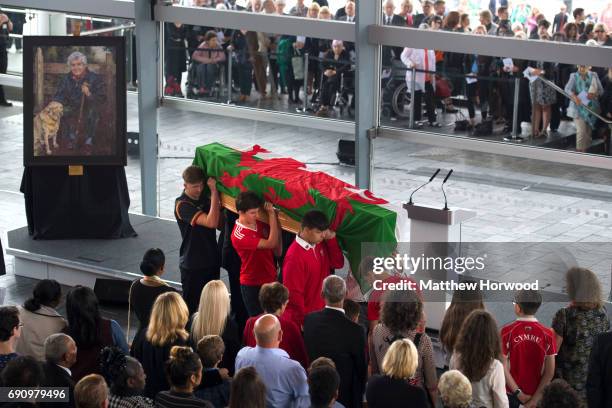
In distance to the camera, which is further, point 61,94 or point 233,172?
point 61,94

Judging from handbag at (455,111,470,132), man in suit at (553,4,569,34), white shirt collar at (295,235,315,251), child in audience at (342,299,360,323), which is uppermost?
man in suit at (553,4,569,34)

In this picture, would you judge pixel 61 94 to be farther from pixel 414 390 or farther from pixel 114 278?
pixel 414 390

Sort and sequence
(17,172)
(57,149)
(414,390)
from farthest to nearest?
(17,172) < (57,149) < (414,390)

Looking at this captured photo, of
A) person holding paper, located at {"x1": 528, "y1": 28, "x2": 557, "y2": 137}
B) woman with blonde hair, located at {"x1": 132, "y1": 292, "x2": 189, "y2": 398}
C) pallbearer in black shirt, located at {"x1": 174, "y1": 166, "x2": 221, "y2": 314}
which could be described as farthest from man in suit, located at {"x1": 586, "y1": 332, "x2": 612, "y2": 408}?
person holding paper, located at {"x1": 528, "y1": 28, "x2": 557, "y2": 137}

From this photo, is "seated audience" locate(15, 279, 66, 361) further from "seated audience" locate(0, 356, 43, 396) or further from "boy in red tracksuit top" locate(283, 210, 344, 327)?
"boy in red tracksuit top" locate(283, 210, 344, 327)

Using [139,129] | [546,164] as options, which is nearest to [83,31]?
[139,129]

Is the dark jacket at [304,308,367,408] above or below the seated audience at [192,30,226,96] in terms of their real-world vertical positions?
below

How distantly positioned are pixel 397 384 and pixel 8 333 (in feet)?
7.17

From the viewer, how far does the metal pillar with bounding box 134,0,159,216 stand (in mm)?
11078

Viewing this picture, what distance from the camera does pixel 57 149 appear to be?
10062 mm

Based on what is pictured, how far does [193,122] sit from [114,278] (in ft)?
8.30

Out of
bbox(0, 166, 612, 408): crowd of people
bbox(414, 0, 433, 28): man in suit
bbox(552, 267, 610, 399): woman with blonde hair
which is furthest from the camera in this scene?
bbox(414, 0, 433, 28): man in suit

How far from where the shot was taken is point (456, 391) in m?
5.05

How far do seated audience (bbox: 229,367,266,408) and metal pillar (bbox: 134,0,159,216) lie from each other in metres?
6.68
